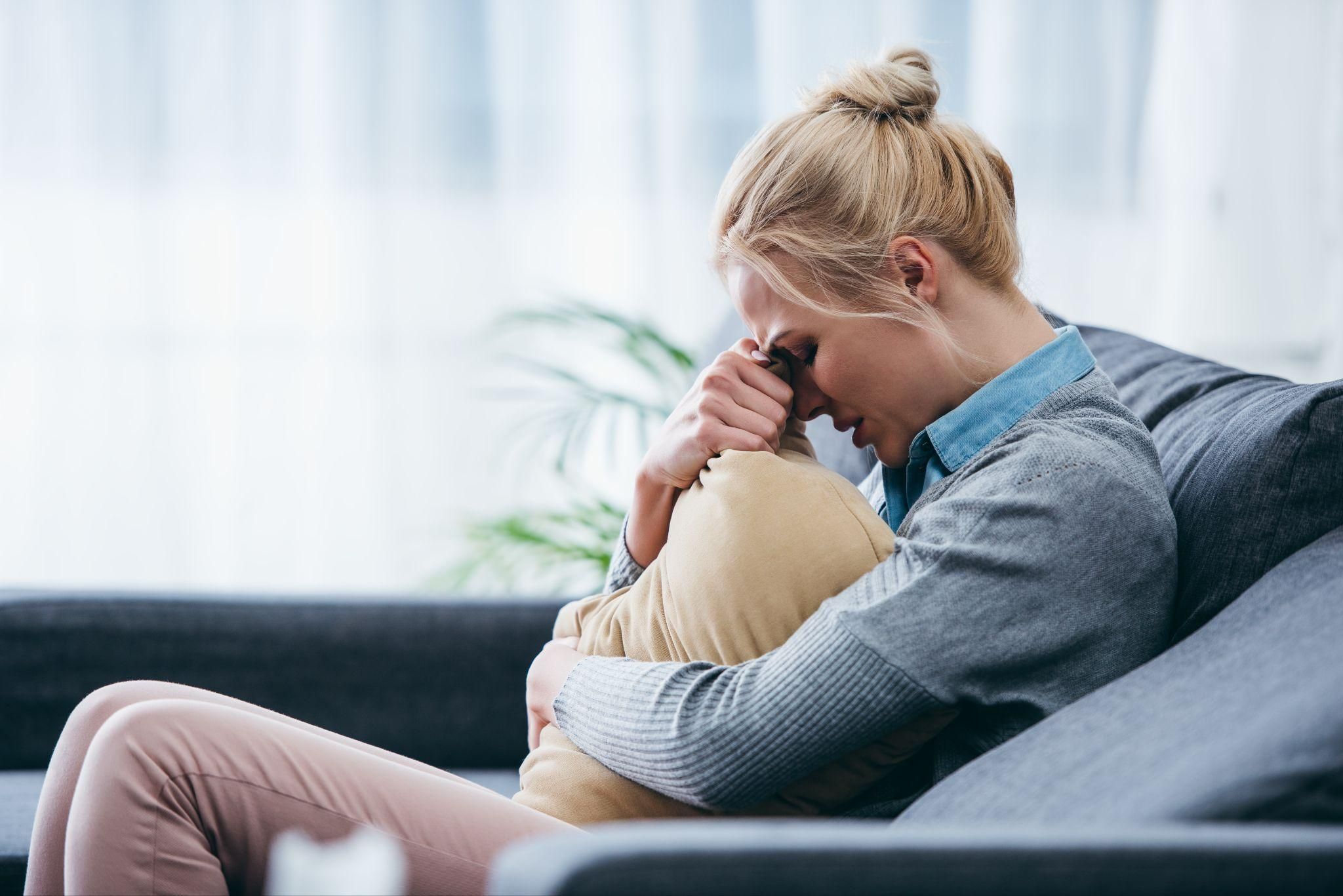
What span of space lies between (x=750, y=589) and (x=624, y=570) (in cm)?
29

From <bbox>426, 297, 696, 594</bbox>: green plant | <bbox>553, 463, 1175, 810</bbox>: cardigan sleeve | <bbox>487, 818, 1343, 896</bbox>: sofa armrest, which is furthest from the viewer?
<bbox>426, 297, 696, 594</bbox>: green plant

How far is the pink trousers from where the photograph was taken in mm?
791

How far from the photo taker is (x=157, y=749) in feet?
2.66

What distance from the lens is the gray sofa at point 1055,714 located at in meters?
0.50

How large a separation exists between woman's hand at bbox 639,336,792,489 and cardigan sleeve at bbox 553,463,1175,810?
191mm

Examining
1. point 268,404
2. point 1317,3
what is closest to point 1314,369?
point 1317,3

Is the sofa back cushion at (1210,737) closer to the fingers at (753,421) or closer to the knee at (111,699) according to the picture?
the fingers at (753,421)

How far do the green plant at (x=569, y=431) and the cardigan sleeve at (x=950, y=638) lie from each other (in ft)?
3.02

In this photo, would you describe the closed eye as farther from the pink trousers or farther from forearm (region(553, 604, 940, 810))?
the pink trousers

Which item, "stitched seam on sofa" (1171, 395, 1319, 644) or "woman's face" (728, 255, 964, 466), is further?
"woman's face" (728, 255, 964, 466)

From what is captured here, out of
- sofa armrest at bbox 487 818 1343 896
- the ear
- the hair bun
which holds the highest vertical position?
the hair bun

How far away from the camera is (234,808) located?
0.82 m

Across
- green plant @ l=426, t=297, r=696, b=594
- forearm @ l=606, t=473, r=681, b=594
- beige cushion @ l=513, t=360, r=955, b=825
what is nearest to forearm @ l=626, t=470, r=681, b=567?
forearm @ l=606, t=473, r=681, b=594

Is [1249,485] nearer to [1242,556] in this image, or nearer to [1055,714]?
[1242,556]
